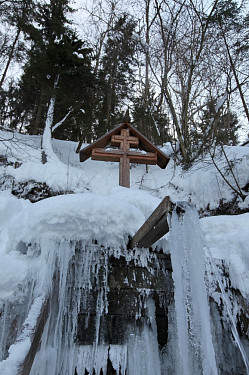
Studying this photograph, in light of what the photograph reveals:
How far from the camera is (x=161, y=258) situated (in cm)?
298

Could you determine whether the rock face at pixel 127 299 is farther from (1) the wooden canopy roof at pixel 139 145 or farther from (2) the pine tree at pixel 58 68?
(2) the pine tree at pixel 58 68

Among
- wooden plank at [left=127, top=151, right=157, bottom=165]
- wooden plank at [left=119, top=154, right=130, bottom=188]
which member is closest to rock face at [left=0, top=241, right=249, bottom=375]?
wooden plank at [left=119, top=154, right=130, bottom=188]

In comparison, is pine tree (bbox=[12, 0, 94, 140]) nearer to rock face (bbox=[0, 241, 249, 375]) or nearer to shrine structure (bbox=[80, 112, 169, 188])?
shrine structure (bbox=[80, 112, 169, 188])

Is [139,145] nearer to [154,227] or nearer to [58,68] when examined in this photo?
[154,227]

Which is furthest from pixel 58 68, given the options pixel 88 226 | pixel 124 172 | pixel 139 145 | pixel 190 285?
pixel 190 285

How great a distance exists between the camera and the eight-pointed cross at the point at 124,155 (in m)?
4.87

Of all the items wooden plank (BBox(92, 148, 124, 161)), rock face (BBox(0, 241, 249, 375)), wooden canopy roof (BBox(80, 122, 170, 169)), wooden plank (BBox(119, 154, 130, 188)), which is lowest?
rock face (BBox(0, 241, 249, 375))

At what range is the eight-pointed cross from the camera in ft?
16.0

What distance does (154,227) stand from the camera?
2.26m

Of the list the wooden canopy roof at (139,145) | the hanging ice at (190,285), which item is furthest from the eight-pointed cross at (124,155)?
the hanging ice at (190,285)

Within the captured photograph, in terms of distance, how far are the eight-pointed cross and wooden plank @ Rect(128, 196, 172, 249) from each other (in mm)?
2087

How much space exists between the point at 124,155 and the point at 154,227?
116 inches

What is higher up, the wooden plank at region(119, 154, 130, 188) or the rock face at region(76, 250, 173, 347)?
the wooden plank at region(119, 154, 130, 188)

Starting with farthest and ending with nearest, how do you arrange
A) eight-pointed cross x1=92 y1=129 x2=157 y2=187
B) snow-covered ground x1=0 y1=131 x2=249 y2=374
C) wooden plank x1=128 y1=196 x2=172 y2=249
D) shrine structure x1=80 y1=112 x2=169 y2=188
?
shrine structure x1=80 y1=112 x2=169 y2=188, eight-pointed cross x1=92 y1=129 x2=157 y2=187, snow-covered ground x1=0 y1=131 x2=249 y2=374, wooden plank x1=128 y1=196 x2=172 y2=249
